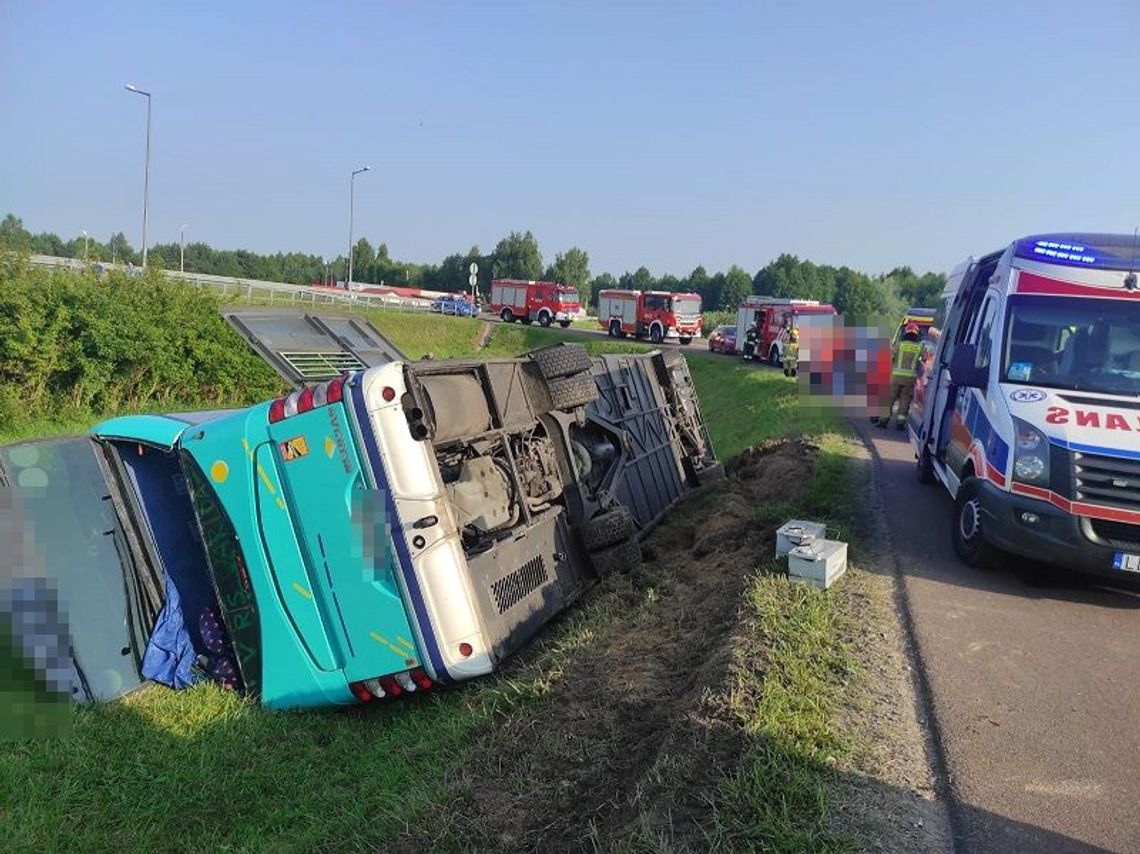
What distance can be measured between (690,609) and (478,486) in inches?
62.9

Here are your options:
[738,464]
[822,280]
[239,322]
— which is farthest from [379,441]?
[822,280]

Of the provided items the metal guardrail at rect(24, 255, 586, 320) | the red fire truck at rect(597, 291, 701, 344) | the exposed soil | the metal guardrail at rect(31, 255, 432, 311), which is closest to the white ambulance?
the exposed soil

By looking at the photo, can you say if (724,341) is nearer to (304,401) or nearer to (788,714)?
(304,401)

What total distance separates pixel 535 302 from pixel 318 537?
42534mm

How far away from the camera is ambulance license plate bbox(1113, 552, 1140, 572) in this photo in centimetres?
521

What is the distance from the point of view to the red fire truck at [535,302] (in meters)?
46.5

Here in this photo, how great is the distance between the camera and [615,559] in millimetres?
6387

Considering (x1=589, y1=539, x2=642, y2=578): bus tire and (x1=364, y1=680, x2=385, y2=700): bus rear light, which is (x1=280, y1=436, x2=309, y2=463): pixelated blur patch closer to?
(x1=364, y1=680, x2=385, y2=700): bus rear light

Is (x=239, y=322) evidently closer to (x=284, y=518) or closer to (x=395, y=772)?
(x=284, y=518)

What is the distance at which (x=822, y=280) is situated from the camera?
246 ft

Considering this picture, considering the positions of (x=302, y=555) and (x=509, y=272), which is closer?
(x=302, y=555)

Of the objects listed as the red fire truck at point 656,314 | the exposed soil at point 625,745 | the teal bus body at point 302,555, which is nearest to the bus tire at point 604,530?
the exposed soil at point 625,745

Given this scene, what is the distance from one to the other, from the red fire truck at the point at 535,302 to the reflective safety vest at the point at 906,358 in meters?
34.5

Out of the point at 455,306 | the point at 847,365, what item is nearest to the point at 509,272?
the point at 455,306
